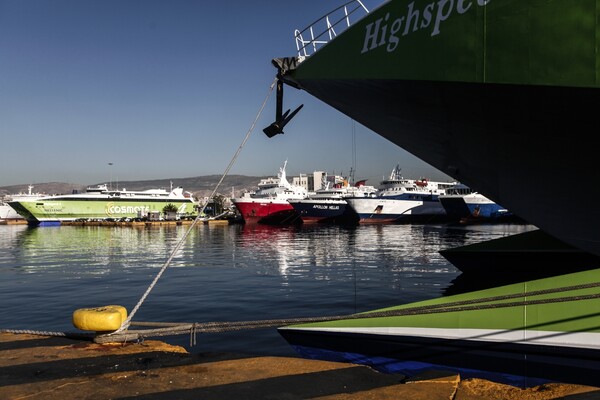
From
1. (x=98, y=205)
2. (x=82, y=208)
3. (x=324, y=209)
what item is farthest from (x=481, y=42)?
(x=98, y=205)

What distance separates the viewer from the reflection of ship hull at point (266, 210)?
75.1m

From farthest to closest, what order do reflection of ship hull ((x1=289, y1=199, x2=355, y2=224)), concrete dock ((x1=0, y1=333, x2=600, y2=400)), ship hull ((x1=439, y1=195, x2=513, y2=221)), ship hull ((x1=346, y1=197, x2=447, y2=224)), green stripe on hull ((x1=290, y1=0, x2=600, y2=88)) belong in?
reflection of ship hull ((x1=289, y1=199, x2=355, y2=224))
ship hull ((x1=346, y1=197, x2=447, y2=224))
ship hull ((x1=439, y1=195, x2=513, y2=221))
green stripe on hull ((x1=290, y1=0, x2=600, y2=88))
concrete dock ((x1=0, y1=333, x2=600, y2=400))

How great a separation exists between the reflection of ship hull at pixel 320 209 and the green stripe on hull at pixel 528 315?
2489 inches

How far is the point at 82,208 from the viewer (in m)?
88.7

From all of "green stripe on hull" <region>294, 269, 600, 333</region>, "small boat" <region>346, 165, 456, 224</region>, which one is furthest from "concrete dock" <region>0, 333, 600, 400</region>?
"small boat" <region>346, 165, 456, 224</region>

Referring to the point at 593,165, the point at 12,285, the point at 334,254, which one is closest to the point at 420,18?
the point at 593,165

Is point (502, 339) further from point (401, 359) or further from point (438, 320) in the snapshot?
point (401, 359)

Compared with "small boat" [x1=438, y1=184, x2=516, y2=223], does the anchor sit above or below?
above

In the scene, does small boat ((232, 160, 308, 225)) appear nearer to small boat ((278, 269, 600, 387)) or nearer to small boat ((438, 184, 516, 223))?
small boat ((438, 184, 516, 223))

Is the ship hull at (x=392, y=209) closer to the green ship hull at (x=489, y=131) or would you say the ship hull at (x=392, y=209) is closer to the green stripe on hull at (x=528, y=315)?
the green ship hull at (x=489, y=131)

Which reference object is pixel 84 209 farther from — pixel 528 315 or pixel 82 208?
pixel 528 315

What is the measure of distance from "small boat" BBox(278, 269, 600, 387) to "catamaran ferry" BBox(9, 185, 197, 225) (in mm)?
90400

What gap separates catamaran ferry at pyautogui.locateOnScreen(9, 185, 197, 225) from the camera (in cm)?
8606

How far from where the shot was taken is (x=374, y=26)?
25.2 ft
